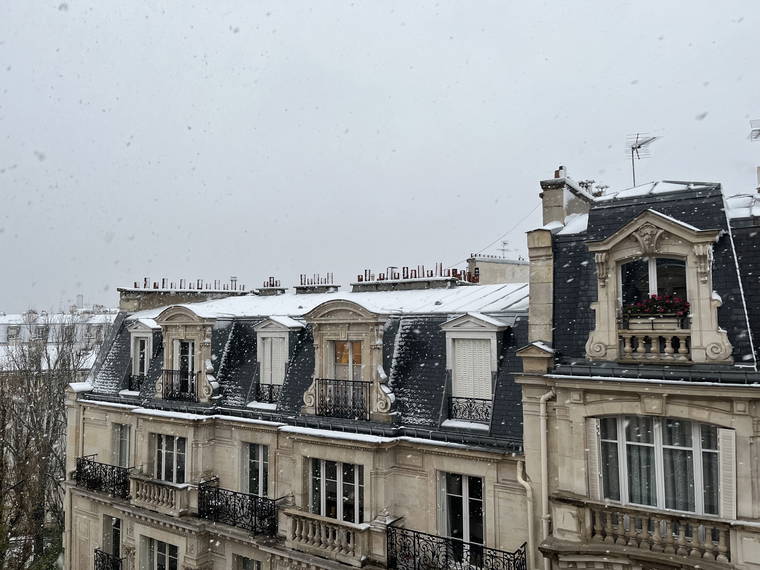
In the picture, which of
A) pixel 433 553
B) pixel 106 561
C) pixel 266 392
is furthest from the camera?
pixel 106 561

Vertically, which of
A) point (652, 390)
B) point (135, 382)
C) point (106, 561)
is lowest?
point (106, 561)

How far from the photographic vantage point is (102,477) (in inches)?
658

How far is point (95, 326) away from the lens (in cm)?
4569

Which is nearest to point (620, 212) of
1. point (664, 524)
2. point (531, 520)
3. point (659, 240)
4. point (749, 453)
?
point (659, 240)

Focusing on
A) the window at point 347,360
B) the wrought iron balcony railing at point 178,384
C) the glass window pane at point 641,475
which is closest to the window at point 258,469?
the wrought iron balcony railing at point 178,384

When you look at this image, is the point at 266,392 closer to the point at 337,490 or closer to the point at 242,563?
the point at 337,490

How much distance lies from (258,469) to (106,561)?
7093 mm

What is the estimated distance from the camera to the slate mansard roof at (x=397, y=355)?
36.3ft

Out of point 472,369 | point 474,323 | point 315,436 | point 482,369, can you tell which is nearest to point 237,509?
point 315,436

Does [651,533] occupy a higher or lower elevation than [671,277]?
lower

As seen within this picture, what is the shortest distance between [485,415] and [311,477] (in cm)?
458

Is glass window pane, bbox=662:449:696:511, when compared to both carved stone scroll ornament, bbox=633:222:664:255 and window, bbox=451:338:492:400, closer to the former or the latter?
carved stone scroll ornament, bbox=633:222:664:255

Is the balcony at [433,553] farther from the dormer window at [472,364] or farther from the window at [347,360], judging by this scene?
the window at [347,360]

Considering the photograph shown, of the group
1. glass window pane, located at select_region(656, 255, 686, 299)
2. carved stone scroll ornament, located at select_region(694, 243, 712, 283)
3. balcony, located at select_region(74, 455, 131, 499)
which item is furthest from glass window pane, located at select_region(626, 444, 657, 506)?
balcony, located at select_region(74, 455, 131, 499)
